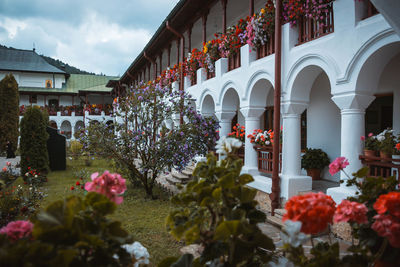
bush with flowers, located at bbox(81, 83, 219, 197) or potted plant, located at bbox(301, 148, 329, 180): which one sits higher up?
bush with flowers, located at bbox(81, 83, 219, 197)

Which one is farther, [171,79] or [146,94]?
[171,79]

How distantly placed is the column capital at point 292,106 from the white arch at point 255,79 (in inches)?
25.3

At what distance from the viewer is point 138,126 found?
27.4 ft

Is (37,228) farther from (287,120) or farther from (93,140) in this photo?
(93,140)

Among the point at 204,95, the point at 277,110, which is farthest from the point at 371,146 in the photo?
the point at 204,95

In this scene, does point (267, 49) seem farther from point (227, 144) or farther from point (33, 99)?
point (33, 99)

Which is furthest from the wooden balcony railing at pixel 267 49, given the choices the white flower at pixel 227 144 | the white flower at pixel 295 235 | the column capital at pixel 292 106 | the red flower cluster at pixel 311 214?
the white flower at pixel 295 235

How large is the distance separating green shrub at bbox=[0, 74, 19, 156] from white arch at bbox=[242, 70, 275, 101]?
15082 millimetres

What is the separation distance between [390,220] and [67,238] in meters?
1.31

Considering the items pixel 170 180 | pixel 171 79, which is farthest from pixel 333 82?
pixel 171 79

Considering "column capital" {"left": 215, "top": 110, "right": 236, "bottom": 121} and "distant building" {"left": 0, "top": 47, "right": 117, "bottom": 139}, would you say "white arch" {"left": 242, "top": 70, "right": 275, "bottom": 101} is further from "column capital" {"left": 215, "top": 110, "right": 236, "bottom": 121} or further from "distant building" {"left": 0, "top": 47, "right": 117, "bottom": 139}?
"distant building" {"left": 0, "top": 47, "right": 117, "bottom": 139}

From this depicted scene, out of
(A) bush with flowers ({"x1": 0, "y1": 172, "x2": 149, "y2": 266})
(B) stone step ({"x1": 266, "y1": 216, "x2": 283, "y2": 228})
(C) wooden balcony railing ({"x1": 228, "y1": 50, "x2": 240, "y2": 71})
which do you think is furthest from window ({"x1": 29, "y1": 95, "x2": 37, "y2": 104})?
(A) bush with flowers ({"x1": 0, "y1": 172, "x2": 149, "y2": 266})

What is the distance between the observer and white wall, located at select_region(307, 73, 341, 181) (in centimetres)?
773

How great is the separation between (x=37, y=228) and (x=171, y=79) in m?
12.0
